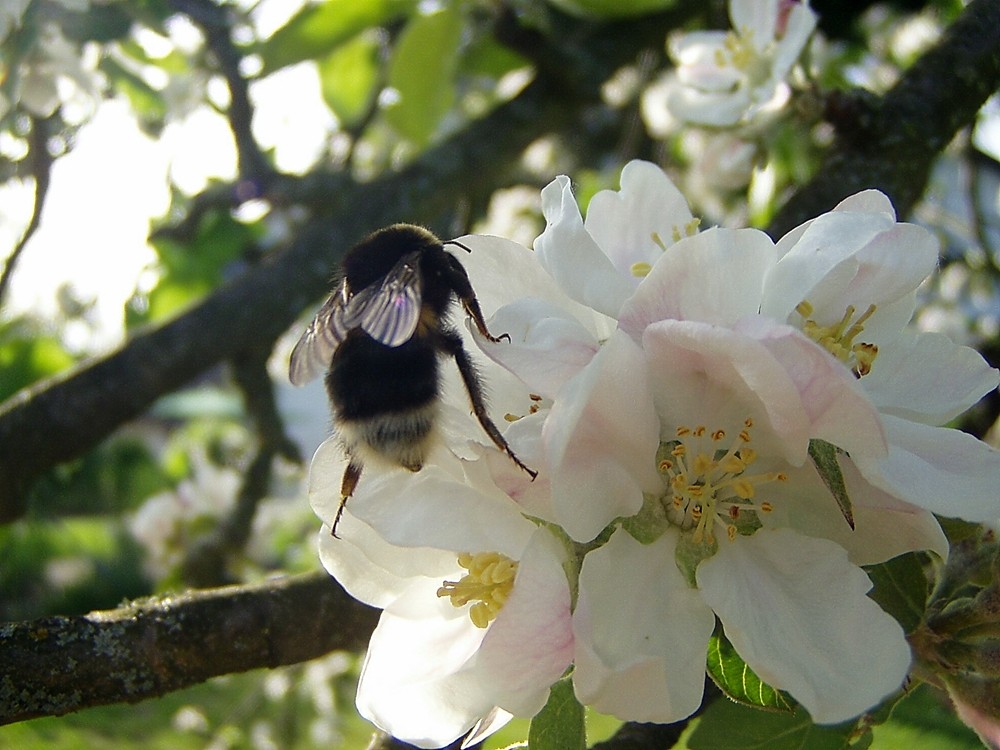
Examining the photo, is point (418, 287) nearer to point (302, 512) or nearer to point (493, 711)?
point (493, 711)

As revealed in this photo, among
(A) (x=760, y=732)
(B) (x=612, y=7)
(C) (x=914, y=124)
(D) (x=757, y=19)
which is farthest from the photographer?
(B) (x=612, y=7)

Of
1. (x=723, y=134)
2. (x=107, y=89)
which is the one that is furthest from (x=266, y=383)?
(x=723, y=134)

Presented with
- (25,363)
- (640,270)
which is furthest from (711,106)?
(25,363)

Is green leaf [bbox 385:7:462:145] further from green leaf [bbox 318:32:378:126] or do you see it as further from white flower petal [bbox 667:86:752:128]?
white flower petal [bbox 667:86:752:128]

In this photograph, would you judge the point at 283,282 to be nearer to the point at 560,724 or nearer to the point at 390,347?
the point at 390,347

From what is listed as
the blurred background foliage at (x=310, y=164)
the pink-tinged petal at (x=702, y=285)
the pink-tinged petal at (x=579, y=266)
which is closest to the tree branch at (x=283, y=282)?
the blurred background foliage at (x=310, y=164)
